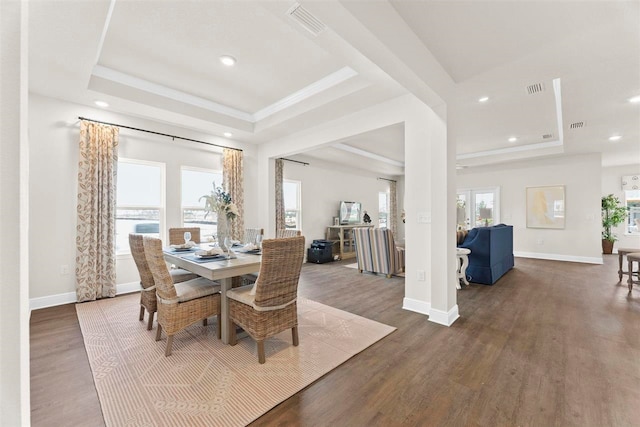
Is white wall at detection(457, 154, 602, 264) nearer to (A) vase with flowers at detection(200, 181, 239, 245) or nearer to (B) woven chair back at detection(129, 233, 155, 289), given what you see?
(A) vase with flowers at detection(200, 181, 239, 245)

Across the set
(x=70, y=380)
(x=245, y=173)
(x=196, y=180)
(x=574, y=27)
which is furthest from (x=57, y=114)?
(x=574, y=27)

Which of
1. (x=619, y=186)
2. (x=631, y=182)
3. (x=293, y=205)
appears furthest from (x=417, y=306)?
(x=631, y=182)

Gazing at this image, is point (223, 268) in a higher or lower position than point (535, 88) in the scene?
lower

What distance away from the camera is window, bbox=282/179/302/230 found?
6820 mm

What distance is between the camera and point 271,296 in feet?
7.30

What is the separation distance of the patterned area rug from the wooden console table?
4146mm

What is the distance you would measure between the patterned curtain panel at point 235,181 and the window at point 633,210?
1131 centimetres

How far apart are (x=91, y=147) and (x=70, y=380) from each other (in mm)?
3093

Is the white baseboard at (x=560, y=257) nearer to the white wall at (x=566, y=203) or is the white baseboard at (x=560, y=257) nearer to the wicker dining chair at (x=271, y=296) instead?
the white wall at (x=566, y=203)

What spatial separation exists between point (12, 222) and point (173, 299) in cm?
192

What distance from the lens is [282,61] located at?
3066mm

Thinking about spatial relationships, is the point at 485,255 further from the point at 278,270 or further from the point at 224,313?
the point at 224,313

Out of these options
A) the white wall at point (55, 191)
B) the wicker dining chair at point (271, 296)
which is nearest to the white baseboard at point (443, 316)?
the wicker dining chair at point (271, 296)

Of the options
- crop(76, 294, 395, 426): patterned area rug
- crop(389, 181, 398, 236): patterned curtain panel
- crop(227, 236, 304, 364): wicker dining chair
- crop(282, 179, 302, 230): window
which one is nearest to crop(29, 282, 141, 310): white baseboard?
crop(76, 294, 395, 426): patterned area rug
